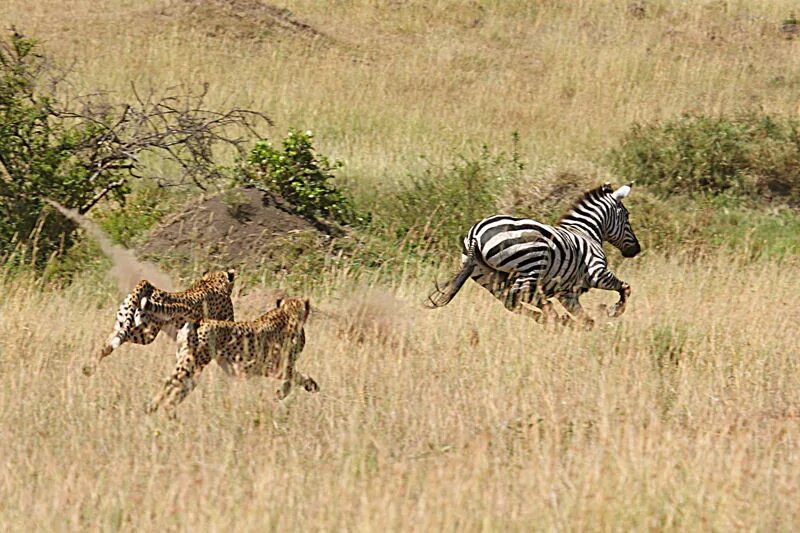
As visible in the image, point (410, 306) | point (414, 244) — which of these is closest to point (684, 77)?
point (414, 244)

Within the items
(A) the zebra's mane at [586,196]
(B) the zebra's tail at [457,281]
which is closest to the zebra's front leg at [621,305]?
(A) the zebra's mane at [586,196]

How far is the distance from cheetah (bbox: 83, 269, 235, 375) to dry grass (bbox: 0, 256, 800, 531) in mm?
238

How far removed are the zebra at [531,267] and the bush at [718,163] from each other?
7774 millimetres

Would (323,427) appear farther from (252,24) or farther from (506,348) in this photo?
(252,24)

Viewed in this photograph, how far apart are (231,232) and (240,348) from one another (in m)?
5.52

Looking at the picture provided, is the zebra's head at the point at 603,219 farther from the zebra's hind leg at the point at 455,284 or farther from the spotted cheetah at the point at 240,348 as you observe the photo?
the spotted cheetah at the point at 240,348

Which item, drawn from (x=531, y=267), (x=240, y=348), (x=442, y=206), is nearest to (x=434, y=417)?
(x=240, y=348)

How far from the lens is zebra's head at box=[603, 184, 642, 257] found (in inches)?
451

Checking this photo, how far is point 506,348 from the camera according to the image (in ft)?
28.7

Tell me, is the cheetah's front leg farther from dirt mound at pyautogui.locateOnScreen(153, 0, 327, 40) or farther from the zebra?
dirt mound at pyautogui.locateOnScreen(153, 0, 327, 40)

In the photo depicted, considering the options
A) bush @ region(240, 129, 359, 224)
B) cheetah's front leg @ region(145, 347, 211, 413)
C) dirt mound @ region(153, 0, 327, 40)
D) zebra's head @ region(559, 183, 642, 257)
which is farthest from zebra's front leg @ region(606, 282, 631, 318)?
dirt mound @ region(153, 0, 327, 40)

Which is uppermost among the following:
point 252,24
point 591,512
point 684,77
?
point 591,512

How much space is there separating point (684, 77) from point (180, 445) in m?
22.9

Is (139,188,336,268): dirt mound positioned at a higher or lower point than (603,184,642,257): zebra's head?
lower
